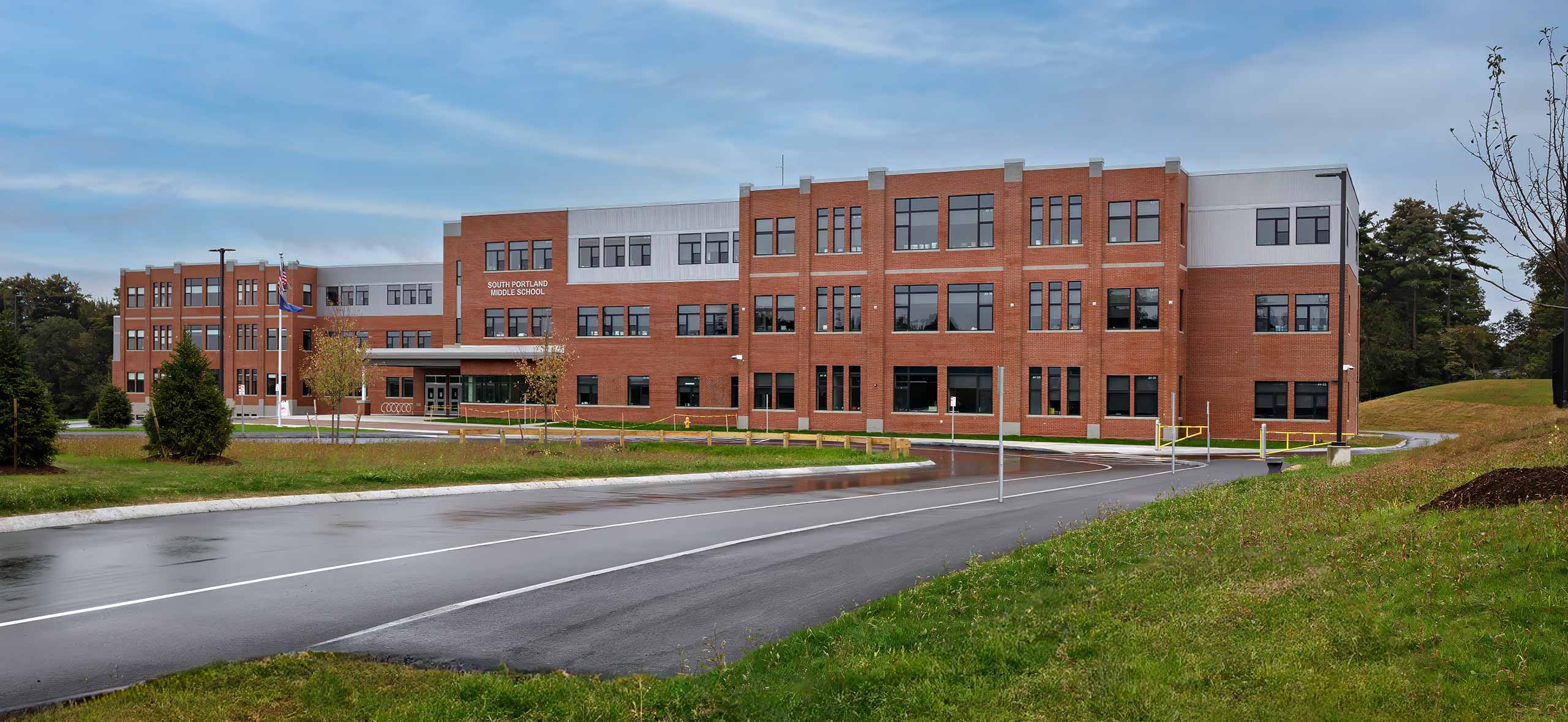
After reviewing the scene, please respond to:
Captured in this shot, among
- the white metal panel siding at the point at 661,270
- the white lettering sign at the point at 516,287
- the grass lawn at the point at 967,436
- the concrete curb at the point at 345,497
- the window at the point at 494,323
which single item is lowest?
the grass lawn at the point at 967,436

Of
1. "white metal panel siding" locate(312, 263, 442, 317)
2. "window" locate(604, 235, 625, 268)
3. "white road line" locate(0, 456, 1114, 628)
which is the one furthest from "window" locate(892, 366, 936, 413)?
"white metal panel siding" locate(312, 263, 442, 317)

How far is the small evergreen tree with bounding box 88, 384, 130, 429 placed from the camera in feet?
180

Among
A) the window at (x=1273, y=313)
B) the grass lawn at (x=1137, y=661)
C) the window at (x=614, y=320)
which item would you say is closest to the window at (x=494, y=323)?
the window at (x=614, y=320)

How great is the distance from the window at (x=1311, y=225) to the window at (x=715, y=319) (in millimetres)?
30335

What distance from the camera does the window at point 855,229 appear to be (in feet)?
186

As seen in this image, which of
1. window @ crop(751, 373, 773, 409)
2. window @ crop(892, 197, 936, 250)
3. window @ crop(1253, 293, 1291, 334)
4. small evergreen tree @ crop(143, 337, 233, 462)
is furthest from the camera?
window @ crop(751, 373, 773, 409)

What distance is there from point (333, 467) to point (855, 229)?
35891 millimetres

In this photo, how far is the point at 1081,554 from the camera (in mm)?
11539

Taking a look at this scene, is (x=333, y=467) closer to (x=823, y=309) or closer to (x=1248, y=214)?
(x=823, y=309)

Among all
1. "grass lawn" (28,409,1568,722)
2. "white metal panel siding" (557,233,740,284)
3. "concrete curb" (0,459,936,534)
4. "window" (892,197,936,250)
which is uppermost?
"window" (892,197,936,250)

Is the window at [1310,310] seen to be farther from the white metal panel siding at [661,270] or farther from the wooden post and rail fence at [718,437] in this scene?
the white metal panel siding at [661,270]

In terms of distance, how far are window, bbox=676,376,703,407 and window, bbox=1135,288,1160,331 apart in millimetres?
24839

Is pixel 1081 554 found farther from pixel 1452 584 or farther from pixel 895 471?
pixel 895 471

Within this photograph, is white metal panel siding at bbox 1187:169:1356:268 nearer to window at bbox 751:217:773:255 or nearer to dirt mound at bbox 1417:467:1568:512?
window at bbox 751:217:773:255
